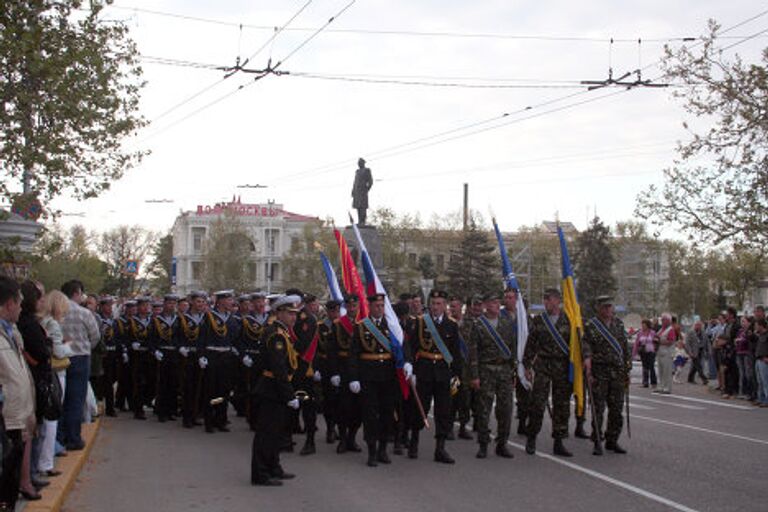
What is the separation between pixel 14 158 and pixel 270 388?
16.0 ft

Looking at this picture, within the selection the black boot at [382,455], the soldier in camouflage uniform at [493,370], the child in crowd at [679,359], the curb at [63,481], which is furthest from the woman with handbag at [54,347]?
the child in crowd at [679,359]

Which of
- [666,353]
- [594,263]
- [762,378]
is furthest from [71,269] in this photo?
[594,263]

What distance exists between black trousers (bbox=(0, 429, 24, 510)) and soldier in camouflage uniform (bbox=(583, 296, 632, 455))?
273 inches

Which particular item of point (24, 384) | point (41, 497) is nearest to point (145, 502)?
point (41, 497)

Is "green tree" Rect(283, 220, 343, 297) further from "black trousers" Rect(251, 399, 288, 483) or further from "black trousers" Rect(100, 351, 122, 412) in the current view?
"black trousers" Rect(251, 399, 288, 483)

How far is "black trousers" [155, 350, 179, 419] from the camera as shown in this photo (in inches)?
580

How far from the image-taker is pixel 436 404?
35.4 ft

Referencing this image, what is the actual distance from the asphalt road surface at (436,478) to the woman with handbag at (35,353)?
2.55ft

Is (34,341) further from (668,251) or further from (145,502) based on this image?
(668,251)

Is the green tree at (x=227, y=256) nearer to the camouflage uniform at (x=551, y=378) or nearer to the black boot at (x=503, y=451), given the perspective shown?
the camouflage uniform at (x=551, y=378)

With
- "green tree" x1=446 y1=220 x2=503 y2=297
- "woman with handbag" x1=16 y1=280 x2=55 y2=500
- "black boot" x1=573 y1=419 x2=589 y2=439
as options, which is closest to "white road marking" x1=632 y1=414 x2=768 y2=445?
"black boot" x1=573 y1=419 x2=589 y2=439

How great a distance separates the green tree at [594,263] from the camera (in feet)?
229

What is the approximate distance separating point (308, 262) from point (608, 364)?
6769cm

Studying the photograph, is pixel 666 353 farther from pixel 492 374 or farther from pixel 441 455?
pixel 441 455
